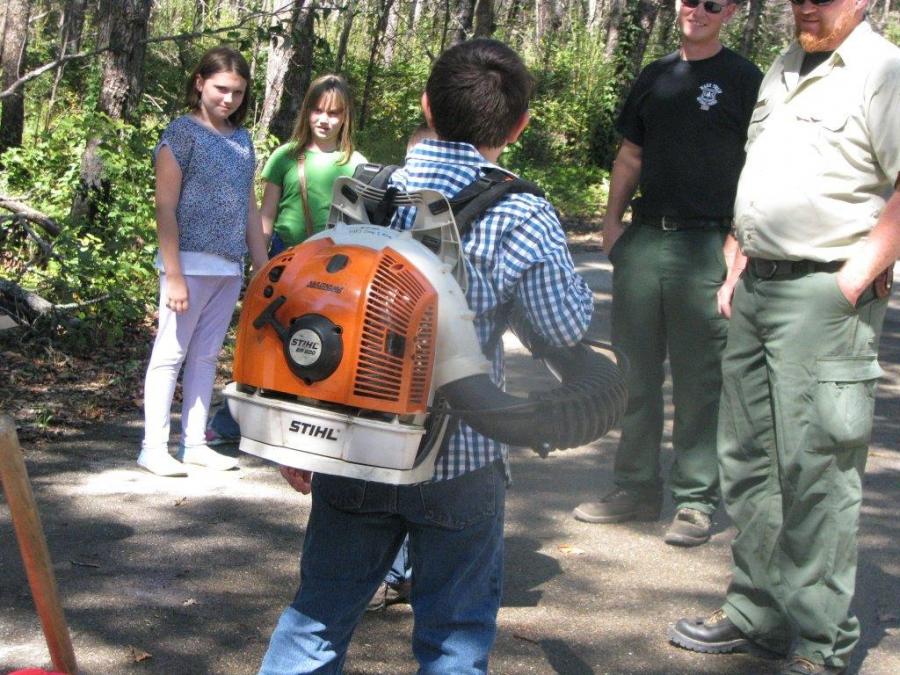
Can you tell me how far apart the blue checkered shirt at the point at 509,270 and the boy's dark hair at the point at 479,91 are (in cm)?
6

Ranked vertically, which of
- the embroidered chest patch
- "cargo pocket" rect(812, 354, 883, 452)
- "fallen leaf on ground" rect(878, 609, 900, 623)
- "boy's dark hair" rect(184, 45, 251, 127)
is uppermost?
the embroidered chest patch

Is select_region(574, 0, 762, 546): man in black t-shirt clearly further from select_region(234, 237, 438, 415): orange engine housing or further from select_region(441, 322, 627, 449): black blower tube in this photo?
select_region(234, 237, 438, 415): orange engine housing

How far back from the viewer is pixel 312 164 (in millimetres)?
5883

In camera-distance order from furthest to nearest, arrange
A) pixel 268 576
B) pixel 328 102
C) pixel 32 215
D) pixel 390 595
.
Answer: pixel 32 215 < pixel 328 102 < pixel 268 576 < pixel 390 595

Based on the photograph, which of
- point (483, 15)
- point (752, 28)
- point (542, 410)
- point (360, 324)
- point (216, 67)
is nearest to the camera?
point (360, 324)

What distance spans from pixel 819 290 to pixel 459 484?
65.0 inches

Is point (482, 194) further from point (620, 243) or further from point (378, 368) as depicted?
point (620, 243)

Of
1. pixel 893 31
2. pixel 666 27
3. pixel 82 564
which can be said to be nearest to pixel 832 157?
pixel 82 564

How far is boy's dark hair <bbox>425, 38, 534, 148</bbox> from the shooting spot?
2.73m

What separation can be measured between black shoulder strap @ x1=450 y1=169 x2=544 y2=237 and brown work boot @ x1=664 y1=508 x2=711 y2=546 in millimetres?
2782

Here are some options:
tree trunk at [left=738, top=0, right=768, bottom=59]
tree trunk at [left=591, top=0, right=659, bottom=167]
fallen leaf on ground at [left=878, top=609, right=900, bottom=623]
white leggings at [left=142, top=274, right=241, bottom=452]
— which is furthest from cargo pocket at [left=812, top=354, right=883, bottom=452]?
tree trunk at [left=738, top=0, right=768, bottom=59]

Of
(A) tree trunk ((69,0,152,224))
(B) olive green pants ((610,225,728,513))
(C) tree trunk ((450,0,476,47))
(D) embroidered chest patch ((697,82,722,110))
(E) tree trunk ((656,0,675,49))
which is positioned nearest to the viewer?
(D) embroidered chest patch ((697,82,722,110))

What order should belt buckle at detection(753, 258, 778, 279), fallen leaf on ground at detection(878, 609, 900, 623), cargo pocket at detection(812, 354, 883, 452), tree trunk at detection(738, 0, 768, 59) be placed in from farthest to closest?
1. tree trunk at detection(738, 0, 768, 59)
2. fallen leaf on ground at detection(878, 609, 900, 623)
3. belt buckle at detection(753, 258, 778, 279)
4. cargo pocket at detection(812, 354, 883, 452)

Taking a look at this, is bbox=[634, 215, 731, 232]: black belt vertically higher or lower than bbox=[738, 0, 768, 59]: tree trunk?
lower
